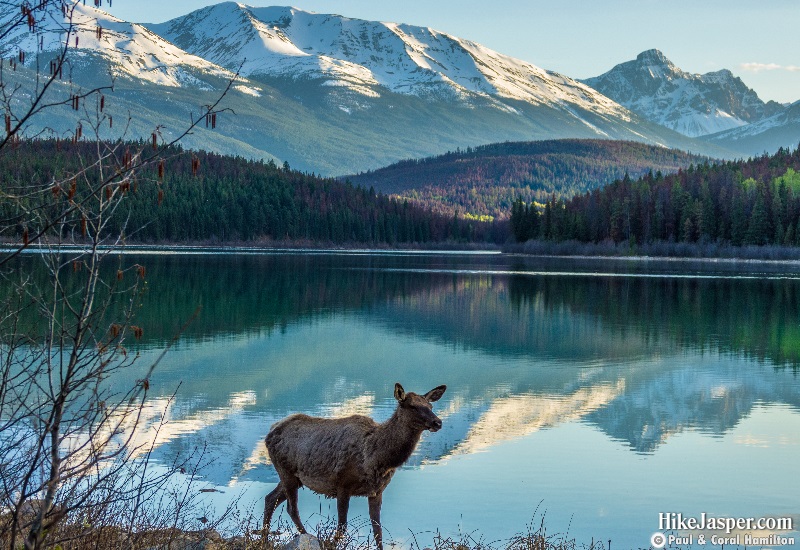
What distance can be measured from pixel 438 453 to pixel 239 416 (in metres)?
5.48

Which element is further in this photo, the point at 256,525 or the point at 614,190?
the point at 614,190

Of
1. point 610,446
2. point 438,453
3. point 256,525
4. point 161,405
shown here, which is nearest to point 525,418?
point 610,446

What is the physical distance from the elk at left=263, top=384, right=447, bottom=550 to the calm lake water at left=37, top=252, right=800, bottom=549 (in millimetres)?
2736

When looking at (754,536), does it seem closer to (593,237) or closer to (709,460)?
(709,460)

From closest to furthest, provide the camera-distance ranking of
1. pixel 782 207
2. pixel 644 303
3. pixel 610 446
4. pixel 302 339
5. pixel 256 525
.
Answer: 1. pixel 256 525
2. pixel 610 446
3. pixel 302 339
4. pixel 644 303
5. pixel 782 207

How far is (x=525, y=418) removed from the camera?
23.2 metres

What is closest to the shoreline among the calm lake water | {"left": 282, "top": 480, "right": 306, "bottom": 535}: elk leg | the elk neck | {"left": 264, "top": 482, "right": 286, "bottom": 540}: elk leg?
the calm lake water

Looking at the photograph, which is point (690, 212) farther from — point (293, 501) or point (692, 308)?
point (293, 501)

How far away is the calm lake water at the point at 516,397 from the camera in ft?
51.5

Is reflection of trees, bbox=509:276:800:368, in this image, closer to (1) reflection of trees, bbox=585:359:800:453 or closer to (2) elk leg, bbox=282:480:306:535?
(1) reflection of trees, bbox=585:359:800:453

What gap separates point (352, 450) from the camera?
1112 cm


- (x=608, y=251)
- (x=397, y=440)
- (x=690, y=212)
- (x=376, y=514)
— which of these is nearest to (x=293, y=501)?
(x=376, y=514)

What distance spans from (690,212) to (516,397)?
132 meters

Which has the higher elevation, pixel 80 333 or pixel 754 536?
pixel 80 333
